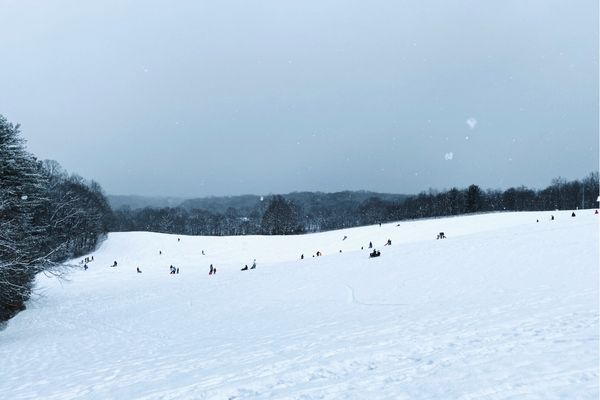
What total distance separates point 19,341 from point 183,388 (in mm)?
12551

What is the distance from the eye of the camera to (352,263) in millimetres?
26750

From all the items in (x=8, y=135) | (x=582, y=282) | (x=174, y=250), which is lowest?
(x=174, y=250)

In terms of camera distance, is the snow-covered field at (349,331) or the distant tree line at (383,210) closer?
the snow-covered field at (349,331)

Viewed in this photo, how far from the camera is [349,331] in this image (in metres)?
10.5

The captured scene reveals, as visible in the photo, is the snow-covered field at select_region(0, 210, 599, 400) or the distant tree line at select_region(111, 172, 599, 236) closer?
the snow-covered field at select_region(0, 210, 599, 400)

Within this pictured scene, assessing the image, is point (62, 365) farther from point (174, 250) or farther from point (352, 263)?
point (174, 250)

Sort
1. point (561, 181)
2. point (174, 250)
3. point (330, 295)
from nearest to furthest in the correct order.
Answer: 1. point (330, 295)
2. point (174, 250)
3. point (561, 181)

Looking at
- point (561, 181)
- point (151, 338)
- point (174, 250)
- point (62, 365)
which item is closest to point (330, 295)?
point (151, 338)

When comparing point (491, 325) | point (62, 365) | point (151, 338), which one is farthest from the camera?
point (151, 338)

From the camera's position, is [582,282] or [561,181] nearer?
[582,282]

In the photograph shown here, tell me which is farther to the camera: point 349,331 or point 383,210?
point 383,210

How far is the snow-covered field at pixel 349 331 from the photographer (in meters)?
6.30

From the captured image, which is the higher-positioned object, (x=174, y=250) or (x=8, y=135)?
(x=8, y=135)

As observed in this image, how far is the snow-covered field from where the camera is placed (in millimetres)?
6305
